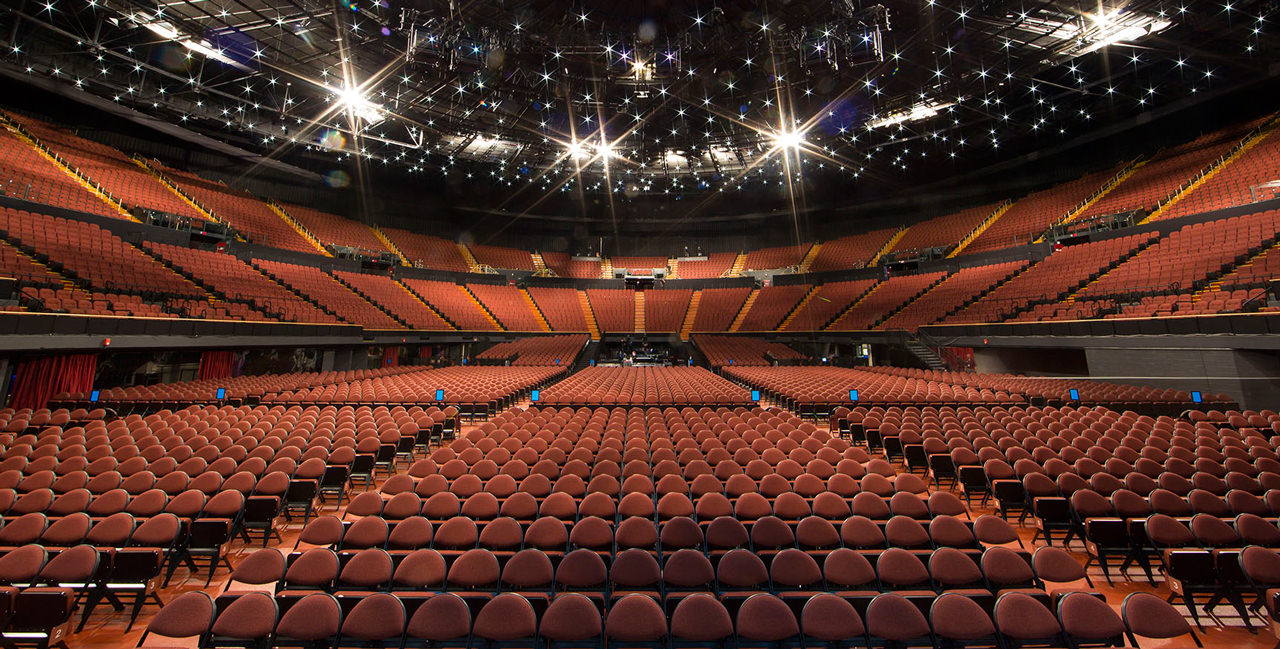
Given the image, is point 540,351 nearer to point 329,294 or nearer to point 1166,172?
point 329,294

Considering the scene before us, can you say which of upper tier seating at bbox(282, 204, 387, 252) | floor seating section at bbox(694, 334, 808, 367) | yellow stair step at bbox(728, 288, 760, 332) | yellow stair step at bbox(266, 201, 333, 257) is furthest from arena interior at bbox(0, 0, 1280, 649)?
yellow stair step at bbox(728, 288, 760, 332)

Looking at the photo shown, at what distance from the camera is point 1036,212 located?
22.1 metres

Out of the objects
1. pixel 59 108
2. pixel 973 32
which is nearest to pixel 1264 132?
pixel 973 32

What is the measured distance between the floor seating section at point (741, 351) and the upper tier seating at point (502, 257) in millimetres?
13953

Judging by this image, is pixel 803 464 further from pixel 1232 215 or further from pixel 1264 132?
pixel 1264 132

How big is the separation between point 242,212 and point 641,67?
2015cm

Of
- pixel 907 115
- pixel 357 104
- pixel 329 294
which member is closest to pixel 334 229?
pixel 329 294

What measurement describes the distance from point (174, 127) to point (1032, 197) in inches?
1636

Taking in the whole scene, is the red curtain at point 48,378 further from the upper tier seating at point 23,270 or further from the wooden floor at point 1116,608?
the wooden floor at point 1116,608

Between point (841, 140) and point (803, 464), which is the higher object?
point (841, 140)

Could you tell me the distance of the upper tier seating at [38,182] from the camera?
14.0m

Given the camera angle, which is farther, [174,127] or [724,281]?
[724,281]

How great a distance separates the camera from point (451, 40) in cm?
1349

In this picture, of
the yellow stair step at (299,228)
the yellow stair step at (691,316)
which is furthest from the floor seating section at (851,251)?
the yellow stair step at (299,228)
